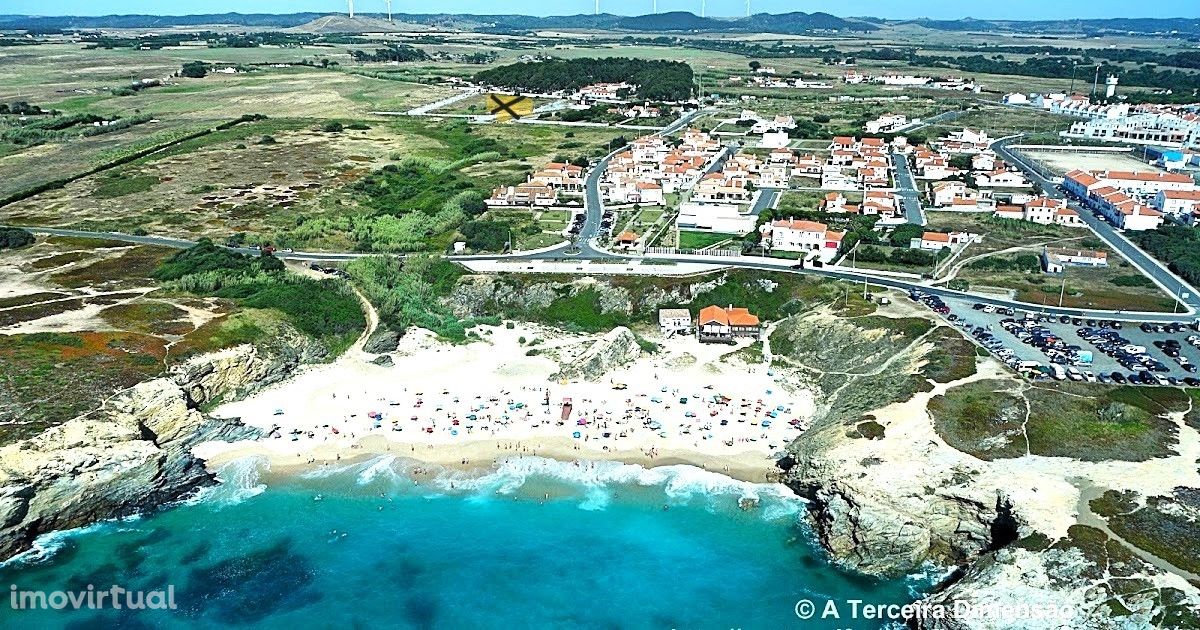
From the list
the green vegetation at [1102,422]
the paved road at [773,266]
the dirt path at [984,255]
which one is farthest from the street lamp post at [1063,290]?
the green vegetation at [1102,422]

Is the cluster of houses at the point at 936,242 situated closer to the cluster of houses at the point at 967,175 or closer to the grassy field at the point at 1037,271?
the grassy field at the point at 1037,271

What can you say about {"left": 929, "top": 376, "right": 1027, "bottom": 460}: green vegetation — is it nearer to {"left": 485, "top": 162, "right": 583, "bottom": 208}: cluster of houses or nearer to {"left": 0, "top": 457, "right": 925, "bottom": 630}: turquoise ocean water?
{"left": 0, "top": 457, "right": 925, "bottom": 630}: turquoise ocean water

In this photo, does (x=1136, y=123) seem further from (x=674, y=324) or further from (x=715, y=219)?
(x=674, y=324)

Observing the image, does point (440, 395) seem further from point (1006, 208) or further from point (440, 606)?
point (1006, 208)

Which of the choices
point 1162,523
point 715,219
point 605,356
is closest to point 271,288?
point 605,356

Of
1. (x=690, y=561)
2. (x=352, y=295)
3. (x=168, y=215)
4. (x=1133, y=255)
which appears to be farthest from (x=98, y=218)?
(x=1133, y=255)

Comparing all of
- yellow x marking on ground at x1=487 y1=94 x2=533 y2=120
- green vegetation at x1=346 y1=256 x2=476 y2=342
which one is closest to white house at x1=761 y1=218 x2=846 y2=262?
green vegetation at x1=346 y1=256 x2=476 y2=342

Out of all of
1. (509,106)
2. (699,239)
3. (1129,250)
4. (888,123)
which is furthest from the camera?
(509,106)
